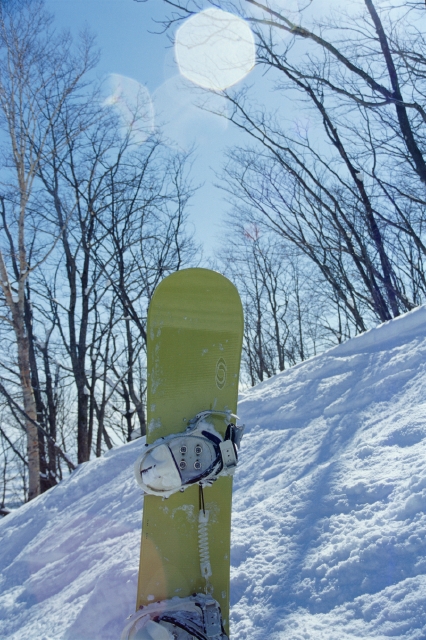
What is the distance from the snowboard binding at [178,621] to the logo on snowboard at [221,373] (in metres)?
1.00

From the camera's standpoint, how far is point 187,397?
7.45 feet

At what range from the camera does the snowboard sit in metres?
2.08

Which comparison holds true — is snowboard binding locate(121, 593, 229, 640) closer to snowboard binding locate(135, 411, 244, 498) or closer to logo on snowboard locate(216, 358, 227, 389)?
snowboard binding locate(135, 411, 244, 498)

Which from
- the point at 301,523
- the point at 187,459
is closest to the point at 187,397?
the point at 187,459

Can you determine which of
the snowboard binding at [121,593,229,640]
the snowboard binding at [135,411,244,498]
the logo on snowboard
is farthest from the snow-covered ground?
the logo on snowboard

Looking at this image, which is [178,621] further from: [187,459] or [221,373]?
[221,373]

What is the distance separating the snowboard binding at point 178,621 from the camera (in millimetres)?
1725

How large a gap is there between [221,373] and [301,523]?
1108mm

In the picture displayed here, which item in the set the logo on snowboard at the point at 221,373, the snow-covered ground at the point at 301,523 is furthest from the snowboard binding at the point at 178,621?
the logo on snowboard at the point at 221,373

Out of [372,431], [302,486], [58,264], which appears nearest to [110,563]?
[302,486]

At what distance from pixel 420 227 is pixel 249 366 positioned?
37.8 feet

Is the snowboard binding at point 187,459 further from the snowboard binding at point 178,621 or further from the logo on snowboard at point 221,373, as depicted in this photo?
the snowboard binding at point 178,621

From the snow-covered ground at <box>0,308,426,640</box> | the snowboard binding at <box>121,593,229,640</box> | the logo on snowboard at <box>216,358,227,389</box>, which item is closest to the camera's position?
the snowboard binding at <box>121,593,229,640</box>

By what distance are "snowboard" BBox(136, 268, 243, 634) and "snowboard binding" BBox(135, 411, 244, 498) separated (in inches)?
6.9
